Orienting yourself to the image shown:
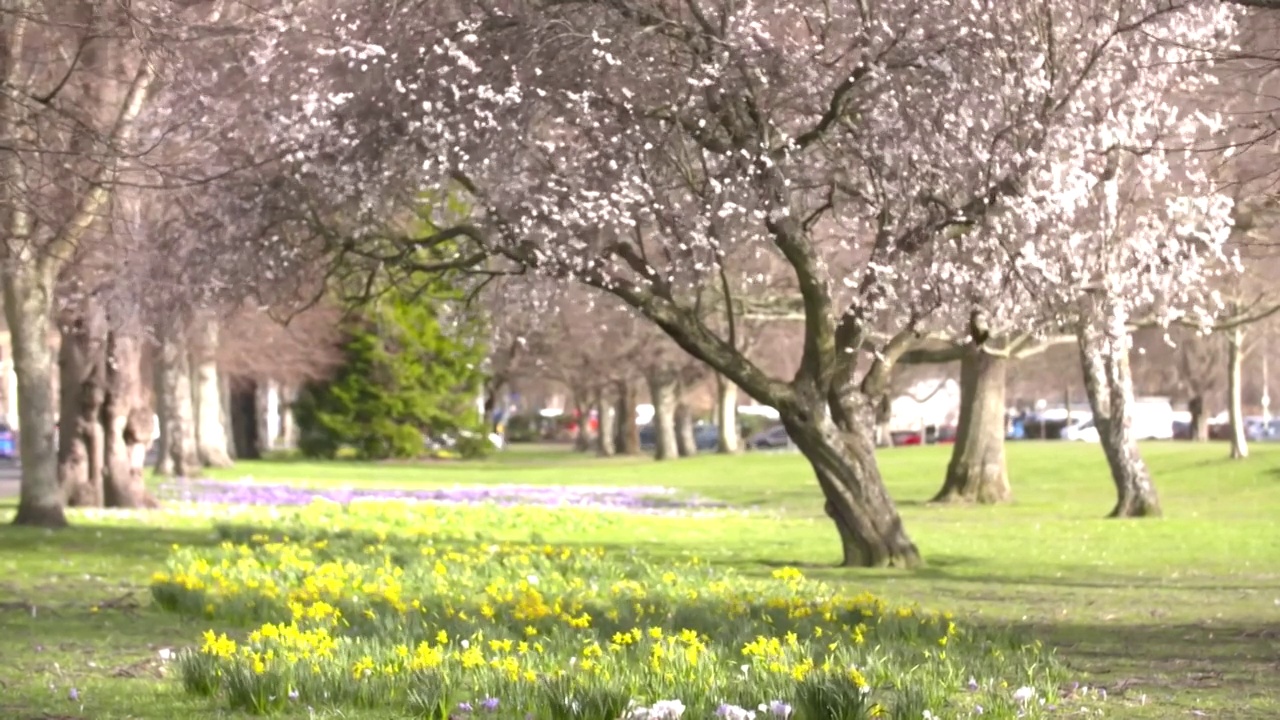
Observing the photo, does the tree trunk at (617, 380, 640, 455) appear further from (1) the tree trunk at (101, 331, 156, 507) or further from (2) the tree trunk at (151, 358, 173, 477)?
(1) the tree trunk at (101, 331, 156, 507)

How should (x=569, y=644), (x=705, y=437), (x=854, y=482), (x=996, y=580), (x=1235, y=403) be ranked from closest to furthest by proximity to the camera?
(x=569, y=644), (x=854, y=482), (x=996, y=580), (x=1235, y=403), (x=705, y=437)

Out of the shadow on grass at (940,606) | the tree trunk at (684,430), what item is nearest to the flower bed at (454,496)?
the shadow on grass at (940,606)

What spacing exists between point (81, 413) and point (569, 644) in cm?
1811

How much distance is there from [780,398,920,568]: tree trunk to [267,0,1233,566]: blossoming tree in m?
1.19

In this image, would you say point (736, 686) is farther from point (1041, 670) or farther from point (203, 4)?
point (203, 4)

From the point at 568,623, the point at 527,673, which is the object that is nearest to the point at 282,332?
the point at 568,623

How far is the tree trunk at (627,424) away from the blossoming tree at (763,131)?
181 ft

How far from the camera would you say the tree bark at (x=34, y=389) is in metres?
23.3

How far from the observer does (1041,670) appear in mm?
9797

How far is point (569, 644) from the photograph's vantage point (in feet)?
34.0

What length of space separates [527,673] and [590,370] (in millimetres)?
56764

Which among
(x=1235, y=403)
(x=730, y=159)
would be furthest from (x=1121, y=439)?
(x=1235, y=403)

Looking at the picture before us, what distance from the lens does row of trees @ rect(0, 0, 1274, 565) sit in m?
16.2

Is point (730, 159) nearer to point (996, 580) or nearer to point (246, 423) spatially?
point (996, 580)
